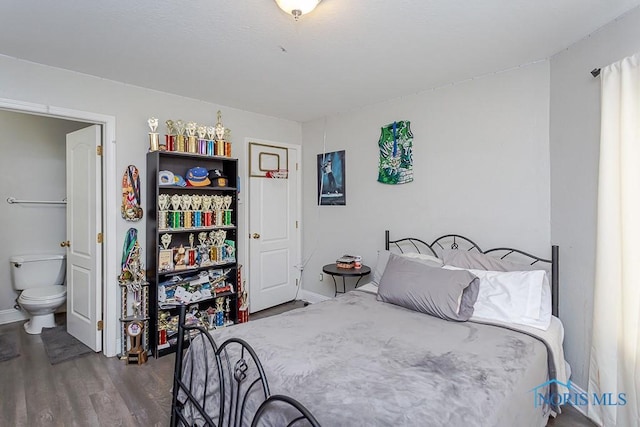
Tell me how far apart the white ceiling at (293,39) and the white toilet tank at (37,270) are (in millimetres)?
2235

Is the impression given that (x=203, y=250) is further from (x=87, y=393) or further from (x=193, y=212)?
(x=87, y=393)

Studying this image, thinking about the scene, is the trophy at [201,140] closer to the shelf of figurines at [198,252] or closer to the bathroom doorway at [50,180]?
the bathroom doorway at [50,180]

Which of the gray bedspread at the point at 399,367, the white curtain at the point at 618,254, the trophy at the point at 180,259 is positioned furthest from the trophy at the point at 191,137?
the white curtain at the point at 618,254

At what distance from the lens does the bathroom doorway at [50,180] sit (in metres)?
2.81

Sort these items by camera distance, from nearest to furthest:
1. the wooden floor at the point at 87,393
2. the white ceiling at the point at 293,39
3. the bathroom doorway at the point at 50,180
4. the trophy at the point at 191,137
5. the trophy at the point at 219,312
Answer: the white ceiling at the point at 293,39 < the wooden floor at the point at 87,393 < the bathroom doorway at the point at 50,180 < the trophy at the point at 191,137 < the trophy at the point at 219,312

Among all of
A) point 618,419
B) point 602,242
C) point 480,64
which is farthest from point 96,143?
point 618,419

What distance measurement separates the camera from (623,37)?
1.88 metres

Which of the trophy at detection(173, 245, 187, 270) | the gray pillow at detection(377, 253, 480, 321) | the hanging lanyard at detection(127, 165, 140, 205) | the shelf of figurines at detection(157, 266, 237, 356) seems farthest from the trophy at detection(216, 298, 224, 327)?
the gray pillow at detection(377, 253, 480, 321)

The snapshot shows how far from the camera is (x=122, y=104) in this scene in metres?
2.95

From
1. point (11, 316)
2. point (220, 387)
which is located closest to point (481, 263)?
point (220, 387)

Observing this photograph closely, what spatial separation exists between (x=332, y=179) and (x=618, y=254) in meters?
2.74

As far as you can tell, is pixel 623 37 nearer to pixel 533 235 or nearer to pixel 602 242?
pixel 602 242

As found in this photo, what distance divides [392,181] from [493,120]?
1.05 meters

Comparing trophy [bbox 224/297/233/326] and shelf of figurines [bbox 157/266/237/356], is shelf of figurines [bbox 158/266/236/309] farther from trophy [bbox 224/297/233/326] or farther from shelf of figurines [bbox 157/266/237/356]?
trophy [bbox 224/297/233/326]
